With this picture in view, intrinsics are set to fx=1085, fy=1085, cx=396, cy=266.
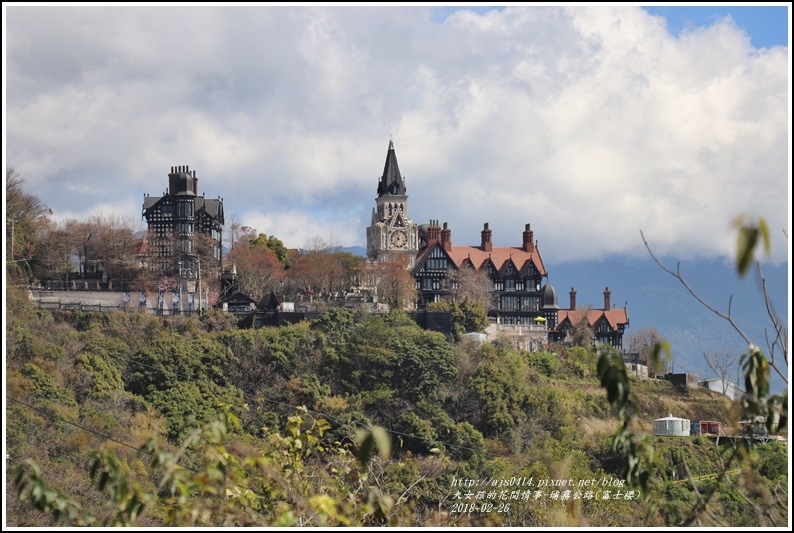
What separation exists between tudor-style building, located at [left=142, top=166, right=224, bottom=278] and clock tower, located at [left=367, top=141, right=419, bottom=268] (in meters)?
13.7

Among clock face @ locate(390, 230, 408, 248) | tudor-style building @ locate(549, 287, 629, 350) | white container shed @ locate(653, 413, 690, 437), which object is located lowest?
white container shed @ locate(653, 413, 690, 437)

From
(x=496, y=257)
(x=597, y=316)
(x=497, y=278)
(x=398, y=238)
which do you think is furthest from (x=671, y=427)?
(x=398, y=238)

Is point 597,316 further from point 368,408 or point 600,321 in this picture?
point 368,408

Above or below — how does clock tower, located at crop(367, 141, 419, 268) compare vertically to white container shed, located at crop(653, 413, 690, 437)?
above

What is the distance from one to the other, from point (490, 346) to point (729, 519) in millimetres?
16840

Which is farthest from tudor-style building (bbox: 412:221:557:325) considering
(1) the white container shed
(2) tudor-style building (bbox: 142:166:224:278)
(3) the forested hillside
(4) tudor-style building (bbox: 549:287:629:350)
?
(1) the white container shed

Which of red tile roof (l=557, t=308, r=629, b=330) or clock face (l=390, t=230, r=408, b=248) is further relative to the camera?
clock face (l=390, t=230, r=408, b=248)

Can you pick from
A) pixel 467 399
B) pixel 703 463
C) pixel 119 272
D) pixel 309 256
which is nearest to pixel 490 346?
pixel 467 399

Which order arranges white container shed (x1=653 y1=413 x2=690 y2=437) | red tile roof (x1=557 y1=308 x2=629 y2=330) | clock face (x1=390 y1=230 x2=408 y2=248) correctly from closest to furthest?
white container shed (x1=653 y1=413 x2=690 y2=437) < red tile roof (x1=557 y1=308 x2=629 y2=330) < clock face (x1=390 y1=230 x2=408 y2=248)

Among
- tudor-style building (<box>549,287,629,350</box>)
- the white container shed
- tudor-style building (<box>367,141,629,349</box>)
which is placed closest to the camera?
the white container shed

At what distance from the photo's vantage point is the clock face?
2675 inches

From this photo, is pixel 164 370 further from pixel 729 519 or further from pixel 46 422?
pixel 729 519

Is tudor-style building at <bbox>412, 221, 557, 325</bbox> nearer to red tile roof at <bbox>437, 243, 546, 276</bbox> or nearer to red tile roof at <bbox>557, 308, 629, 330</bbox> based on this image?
red tile roof at <bbox>437, 243, 546, 276</bbox>

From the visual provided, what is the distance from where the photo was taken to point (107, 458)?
8.32 meters
